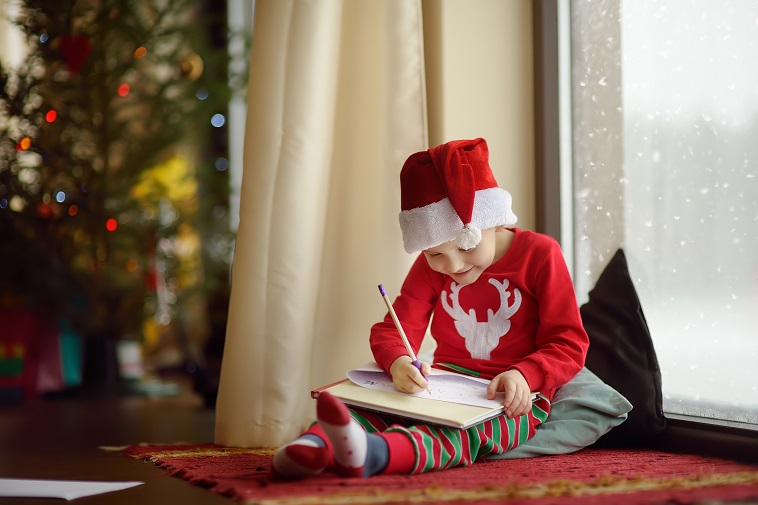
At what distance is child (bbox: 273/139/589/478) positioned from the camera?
3.54 ft

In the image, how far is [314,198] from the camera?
4.72ft

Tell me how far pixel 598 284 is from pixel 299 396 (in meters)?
0.58

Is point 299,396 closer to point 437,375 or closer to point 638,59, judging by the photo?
point 437,375

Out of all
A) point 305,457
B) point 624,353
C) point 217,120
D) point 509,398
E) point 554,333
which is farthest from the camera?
point 217,120

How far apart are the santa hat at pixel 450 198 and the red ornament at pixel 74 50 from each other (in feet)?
4.66

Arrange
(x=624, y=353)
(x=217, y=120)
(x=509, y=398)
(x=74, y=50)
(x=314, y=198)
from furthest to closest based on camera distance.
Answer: (x=217, y=120) → (x=74, y=50) → (x=314, y=198) → (x=624, y=353) → (x=509, y=398)

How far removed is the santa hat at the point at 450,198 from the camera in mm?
1128

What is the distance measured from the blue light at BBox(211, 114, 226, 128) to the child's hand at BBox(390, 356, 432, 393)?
1.81 m

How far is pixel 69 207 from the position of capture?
7.50 ft

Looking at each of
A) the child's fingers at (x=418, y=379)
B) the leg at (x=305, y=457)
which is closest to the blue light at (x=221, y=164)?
the child's fingers at (x=418, y=379)

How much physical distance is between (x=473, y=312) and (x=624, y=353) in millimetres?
275

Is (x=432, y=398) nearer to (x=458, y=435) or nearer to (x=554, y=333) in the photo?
(x=458, y=435)

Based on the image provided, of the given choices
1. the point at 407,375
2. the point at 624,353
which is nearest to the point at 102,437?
the point at 407,375

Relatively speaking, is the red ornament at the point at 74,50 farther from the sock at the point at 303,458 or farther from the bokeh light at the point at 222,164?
the sock at the point at 303,458
